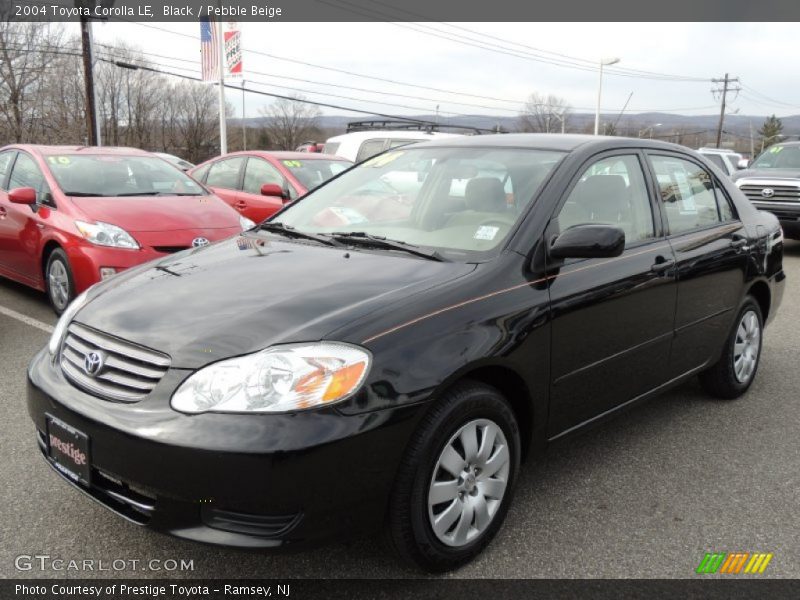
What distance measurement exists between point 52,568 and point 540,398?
6.31 feet

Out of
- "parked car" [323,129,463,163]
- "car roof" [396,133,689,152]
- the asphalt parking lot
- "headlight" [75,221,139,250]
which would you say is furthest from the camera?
"parked car" [323,129,463,163]

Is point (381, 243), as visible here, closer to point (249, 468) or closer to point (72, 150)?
point (249, 468)

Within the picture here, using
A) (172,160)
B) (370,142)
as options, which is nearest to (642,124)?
(172,160)

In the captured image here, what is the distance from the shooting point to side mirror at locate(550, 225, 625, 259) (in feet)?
9.13

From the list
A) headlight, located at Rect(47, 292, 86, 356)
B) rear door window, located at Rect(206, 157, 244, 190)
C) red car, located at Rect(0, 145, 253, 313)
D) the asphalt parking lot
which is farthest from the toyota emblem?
rear door window, located at Rect(206, 157, 244, 190)

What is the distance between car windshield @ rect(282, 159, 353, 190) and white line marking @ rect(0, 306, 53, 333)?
3.51 metres

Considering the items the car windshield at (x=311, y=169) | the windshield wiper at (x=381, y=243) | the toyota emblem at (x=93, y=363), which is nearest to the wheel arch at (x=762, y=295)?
the windshield wiper at (x=381, y=243)

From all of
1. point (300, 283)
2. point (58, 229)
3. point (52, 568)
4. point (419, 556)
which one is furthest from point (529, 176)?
point (58, 229)

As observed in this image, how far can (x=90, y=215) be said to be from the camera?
5.77 meters

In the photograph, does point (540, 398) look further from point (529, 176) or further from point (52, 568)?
point (52, 568)

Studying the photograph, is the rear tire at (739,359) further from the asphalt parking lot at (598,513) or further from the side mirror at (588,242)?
Answer: the side mirror at (588,242)

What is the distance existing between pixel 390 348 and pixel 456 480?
22.3 inches

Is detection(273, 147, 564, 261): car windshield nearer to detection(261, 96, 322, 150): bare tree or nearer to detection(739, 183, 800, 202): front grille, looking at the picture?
detection(739, 183, 800, 202): front grille

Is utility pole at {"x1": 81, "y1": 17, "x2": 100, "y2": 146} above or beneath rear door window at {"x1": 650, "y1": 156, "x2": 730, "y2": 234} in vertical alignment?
above
